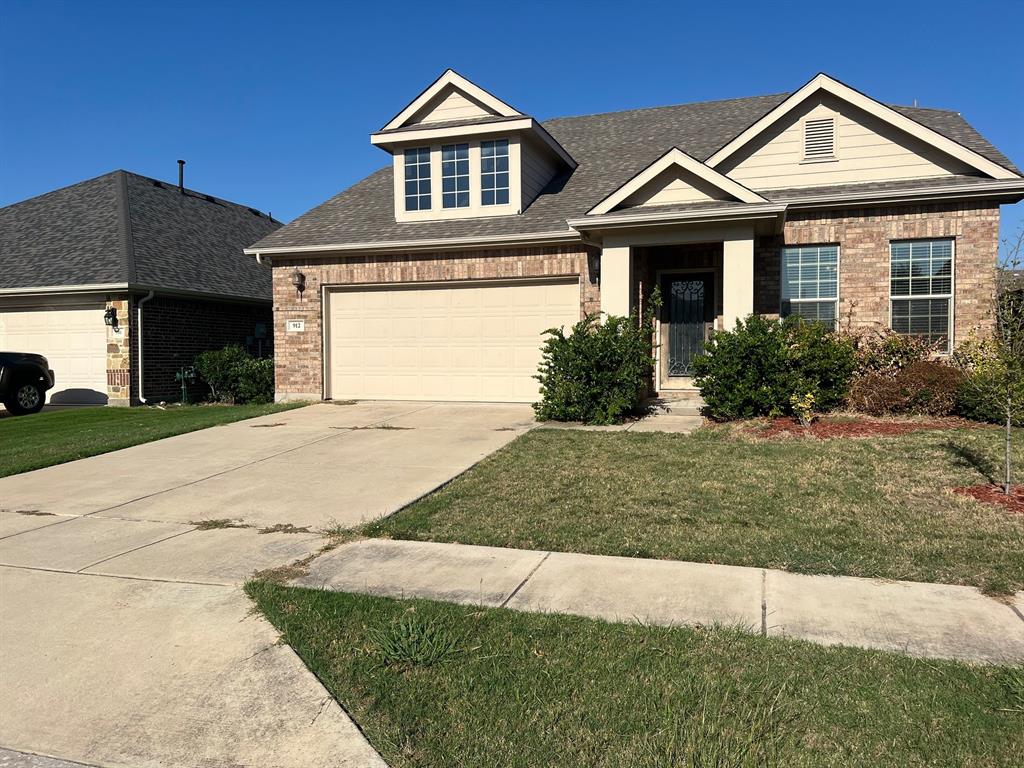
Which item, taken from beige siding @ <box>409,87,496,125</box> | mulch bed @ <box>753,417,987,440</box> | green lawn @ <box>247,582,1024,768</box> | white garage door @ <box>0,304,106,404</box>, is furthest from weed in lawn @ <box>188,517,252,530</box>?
white garage door @ <box>0,304,106,404</box>

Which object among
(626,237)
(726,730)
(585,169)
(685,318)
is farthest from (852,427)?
(585,169)

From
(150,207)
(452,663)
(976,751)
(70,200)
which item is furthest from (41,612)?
(70,200)

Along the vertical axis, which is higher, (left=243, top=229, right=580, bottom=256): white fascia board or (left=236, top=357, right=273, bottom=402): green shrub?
(left=243, top=229, right=580, bottom=256): white fascia board

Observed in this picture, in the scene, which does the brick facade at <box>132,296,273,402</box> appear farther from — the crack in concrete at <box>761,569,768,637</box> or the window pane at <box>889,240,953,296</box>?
the crack in concrete at <box>761,569,768,637</box>

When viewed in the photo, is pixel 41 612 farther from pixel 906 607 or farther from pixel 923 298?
pixel 923 298

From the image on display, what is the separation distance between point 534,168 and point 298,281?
5658 mm

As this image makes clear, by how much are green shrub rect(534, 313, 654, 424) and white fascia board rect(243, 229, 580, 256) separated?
2.32m

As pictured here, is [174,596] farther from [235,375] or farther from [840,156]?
[235,375]

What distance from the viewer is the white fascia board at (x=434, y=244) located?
13.9 m

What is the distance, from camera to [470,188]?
52.3 ft

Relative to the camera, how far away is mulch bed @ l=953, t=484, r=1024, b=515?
21.0ft

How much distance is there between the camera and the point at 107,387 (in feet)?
56.7

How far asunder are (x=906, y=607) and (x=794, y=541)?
4.31ft

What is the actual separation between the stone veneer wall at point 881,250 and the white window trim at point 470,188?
5.14 meters
